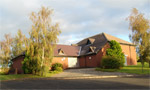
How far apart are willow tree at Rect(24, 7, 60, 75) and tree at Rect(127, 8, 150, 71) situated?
11.6 meters

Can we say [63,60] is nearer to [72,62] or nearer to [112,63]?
[72,62]

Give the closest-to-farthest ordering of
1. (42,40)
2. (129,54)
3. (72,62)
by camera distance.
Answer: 1. (42,40)
2. (72,62)
3. (129,54)

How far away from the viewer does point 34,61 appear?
19406 millimetres

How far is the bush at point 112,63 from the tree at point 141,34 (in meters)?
4.09

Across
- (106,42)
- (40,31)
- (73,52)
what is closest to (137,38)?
(106,42)

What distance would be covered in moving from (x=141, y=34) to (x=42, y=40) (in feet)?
47.2

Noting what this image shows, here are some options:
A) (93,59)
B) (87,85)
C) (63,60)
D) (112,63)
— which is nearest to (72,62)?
(63,60)

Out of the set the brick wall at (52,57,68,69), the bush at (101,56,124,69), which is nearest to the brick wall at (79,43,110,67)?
the brick wall at (52,57,68,69)

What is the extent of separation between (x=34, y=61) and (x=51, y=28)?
506 cm

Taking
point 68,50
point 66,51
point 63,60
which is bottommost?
point 63,60

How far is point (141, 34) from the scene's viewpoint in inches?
832

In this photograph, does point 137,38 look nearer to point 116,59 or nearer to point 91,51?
point 116,59

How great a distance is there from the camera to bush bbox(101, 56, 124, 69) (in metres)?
24.3

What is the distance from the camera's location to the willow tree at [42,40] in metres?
18.6
